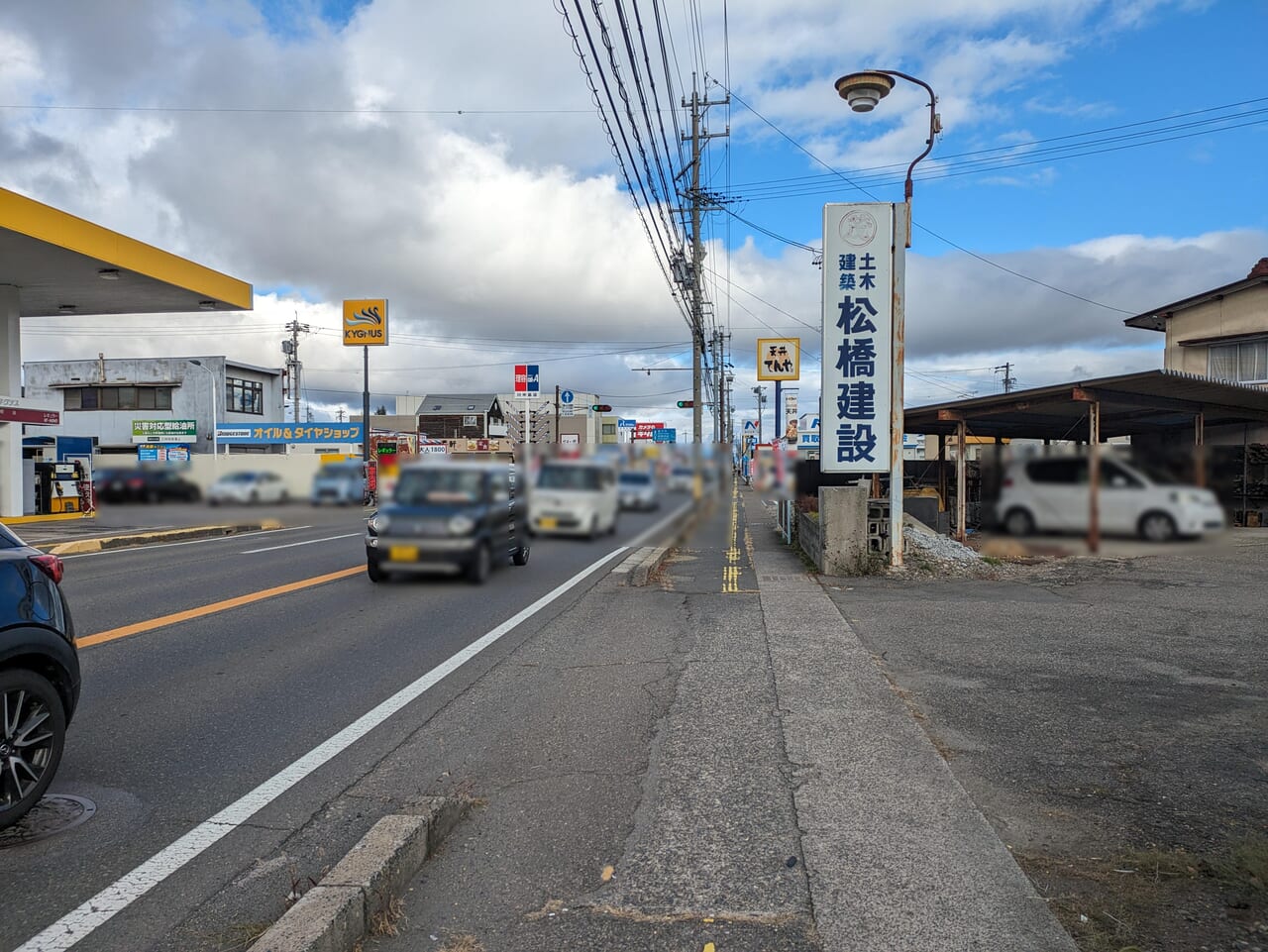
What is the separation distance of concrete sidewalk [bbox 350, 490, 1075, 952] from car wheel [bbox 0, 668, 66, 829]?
1901 millimetres

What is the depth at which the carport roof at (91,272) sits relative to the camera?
19.1m

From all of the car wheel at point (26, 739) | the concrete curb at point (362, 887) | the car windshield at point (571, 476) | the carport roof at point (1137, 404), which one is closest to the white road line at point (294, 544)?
the car wheel at point (26, 739)

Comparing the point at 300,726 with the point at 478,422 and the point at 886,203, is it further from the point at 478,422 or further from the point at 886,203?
the point at 886,203

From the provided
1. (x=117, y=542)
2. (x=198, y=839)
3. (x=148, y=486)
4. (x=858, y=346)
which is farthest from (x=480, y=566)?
(x=117, y=542)

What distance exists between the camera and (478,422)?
13.9 ft

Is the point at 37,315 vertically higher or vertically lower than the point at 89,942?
higher

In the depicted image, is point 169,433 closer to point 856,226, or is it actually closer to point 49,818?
point 49,818

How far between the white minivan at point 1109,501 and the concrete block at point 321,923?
9.11 ft

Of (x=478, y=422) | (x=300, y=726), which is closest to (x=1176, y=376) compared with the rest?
(x=478, y=422)

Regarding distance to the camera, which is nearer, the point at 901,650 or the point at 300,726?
the point at 300,726

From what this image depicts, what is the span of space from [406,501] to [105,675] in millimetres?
5619

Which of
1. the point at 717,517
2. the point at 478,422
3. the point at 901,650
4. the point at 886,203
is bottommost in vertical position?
the point at 901,650

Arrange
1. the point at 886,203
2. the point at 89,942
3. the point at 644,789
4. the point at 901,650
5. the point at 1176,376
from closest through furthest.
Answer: the point at 1176,376
the point at 89,942
the point at 644,789
the point at 901,650
the point at 886,203

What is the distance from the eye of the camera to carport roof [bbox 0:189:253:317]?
1908 cm
